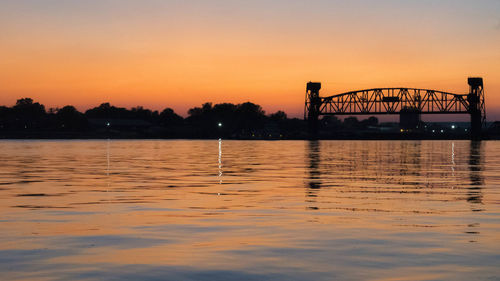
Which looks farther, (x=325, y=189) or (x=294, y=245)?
(x=325, y=189)

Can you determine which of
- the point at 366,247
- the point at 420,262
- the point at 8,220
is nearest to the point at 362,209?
the point at 366,247

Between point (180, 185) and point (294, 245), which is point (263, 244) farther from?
point (180, 185)

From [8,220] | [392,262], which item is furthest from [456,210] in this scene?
[8,220]

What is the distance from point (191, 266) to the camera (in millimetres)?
11273

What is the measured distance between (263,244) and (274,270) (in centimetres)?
258

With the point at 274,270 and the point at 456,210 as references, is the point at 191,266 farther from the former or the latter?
the point at 456,210

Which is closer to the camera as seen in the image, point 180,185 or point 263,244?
point 263,244

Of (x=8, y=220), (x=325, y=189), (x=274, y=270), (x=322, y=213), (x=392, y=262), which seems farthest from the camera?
(x=325, y=189)

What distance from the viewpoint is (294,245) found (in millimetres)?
13422

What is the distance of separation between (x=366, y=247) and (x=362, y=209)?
22.0 ft

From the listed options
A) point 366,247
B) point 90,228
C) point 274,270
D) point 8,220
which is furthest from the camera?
point 8,220

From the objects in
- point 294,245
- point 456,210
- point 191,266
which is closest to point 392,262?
point 294,245

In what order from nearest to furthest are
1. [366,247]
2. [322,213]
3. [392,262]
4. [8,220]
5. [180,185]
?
[392,262] < [366,247] < [8,220] < [322,213] < [180,185]

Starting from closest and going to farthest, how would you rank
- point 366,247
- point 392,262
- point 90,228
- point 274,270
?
point 274,270
point 392,262
point 366,247
point 90,228
